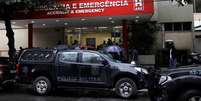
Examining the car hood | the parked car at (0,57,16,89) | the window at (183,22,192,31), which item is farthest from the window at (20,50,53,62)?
the window at (183,22,192,31)

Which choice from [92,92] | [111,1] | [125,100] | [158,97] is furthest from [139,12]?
[158,97]

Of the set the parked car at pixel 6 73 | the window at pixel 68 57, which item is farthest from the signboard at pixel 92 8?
the window at pixel 68 57

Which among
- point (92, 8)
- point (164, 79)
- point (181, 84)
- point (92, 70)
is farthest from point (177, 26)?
point (181, 84)

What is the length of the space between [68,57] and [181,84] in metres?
6.39

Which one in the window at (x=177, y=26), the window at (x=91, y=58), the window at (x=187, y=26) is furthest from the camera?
the window at (x=177, y=26)

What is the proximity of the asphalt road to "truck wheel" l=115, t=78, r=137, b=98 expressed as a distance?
208 millimetres

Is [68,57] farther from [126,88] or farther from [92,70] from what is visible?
[126,88]

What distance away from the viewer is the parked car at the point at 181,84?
33.5 ft

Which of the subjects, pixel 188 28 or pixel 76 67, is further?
pixel 188 28

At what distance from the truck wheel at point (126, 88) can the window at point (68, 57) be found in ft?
6.23

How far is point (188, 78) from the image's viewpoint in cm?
1023

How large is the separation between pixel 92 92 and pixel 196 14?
645 inches

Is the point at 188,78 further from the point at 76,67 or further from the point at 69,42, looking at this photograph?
the point at 69,42

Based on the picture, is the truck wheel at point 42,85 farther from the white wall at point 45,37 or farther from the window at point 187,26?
the white wall at point 45,37
